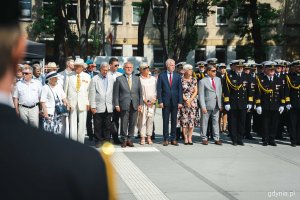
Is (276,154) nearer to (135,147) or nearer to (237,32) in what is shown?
(135,147)

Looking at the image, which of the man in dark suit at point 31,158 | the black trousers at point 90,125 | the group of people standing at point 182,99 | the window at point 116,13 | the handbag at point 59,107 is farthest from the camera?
the window at point 116,13

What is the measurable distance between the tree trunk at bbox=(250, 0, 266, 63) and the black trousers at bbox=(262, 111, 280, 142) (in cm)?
2521

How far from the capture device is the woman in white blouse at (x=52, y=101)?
10.9 meters

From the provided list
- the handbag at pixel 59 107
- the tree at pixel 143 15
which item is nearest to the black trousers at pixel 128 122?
the handbag at pixel 59 107

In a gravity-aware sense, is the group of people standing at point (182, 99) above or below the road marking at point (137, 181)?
above

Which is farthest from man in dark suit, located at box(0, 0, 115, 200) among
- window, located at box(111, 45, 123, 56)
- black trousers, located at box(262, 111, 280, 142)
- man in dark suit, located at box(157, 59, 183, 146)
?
window, located at box(111, 45, 123, 56)

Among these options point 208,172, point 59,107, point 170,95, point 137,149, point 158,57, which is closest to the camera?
point 208,172

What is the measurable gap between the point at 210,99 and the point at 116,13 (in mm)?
35531

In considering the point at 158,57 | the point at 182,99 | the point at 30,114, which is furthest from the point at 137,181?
the point at 158,57

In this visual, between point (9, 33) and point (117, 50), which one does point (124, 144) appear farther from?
point (117, 50)

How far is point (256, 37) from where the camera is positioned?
38.9m

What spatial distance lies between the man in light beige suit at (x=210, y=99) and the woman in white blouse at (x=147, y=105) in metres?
1.13

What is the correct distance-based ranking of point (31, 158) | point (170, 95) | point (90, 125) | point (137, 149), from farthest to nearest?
point (90, 125) → point (170, 95) → point (137, 149) → point (31, 158)

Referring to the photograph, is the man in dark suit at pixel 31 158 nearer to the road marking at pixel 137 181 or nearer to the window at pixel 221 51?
the road marking at pixel 137 181
